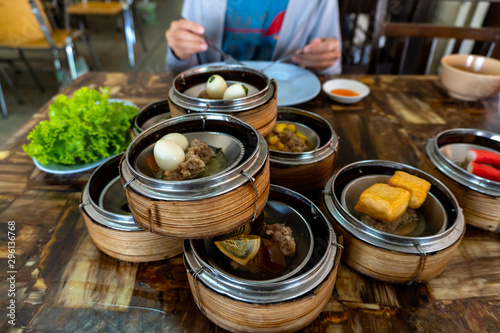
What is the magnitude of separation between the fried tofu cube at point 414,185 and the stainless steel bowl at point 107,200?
1.00 meters

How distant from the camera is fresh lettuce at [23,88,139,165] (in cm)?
151

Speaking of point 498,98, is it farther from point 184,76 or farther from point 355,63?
point 184,76

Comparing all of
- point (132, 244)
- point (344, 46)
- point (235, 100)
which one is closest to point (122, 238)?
point (132, 244)

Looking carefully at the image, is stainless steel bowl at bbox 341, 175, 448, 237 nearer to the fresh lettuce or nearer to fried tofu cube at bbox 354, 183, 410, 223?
fried tofu cube at bbox 354, 183, 410, 223

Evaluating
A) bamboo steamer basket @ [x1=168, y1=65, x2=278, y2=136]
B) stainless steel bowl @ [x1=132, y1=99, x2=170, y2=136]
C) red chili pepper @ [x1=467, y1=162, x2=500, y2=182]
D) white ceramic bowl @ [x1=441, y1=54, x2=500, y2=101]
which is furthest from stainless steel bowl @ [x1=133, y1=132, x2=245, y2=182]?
white ceramic bowl @ [x1=441, y1=54, x2=500, y2=101]

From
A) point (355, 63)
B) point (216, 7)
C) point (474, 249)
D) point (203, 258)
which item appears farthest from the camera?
point (355, 63)

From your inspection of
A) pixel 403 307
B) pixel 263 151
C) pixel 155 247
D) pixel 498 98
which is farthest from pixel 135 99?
pixel 498 98

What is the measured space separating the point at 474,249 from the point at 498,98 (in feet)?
5.06

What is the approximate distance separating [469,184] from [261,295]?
101 centimetres

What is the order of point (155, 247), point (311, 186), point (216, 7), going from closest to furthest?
point (155, 247) → point (311, 186) → point (216, 7)

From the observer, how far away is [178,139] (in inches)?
40.8

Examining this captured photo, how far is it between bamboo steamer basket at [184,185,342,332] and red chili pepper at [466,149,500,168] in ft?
3.02

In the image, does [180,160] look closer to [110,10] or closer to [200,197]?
[200,197]

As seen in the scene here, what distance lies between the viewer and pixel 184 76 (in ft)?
4.84
